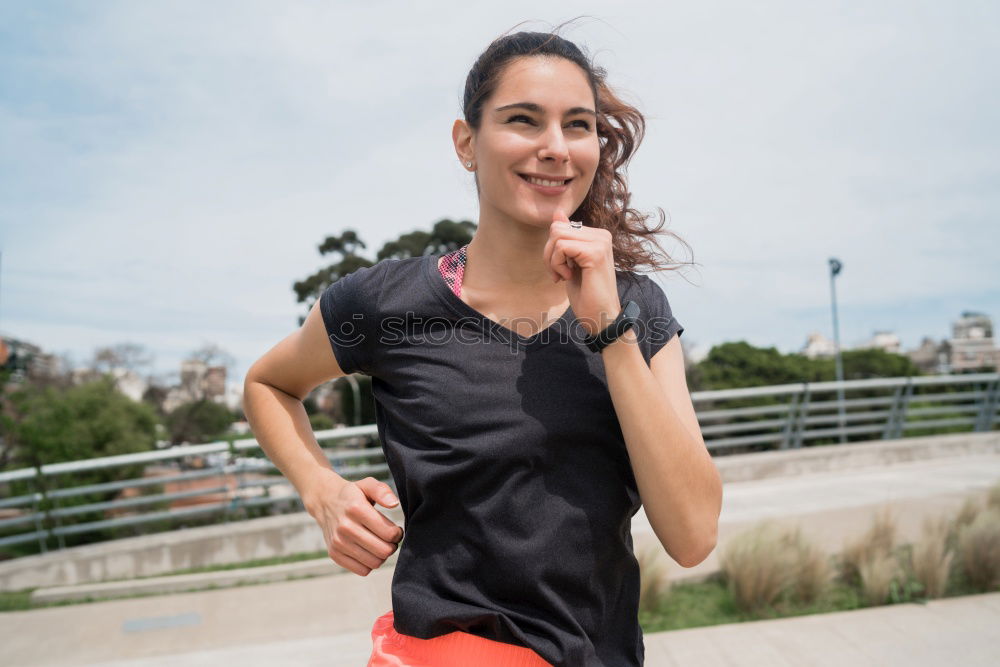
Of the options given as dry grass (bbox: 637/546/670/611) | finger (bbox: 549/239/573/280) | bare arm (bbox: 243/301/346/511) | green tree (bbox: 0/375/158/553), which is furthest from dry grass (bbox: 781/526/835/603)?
green tree (bbox: 0/375/158/553)

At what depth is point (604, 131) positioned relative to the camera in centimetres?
195

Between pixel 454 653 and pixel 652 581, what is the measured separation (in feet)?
11.7

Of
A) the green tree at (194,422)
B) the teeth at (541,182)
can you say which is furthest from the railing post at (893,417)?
the green tree at (194,422)

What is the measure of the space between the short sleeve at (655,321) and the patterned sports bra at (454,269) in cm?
39

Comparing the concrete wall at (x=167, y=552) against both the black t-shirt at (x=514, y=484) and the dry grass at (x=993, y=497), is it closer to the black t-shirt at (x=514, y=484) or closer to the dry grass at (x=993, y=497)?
the dry grass at (x=993, y=497)

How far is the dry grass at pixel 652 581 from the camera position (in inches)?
187

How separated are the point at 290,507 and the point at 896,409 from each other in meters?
8.45

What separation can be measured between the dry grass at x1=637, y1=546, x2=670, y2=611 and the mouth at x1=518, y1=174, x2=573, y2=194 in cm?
361

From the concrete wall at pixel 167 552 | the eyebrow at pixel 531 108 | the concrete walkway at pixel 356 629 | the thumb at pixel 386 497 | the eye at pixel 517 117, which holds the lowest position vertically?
the concrete walkway at pixel 356 629

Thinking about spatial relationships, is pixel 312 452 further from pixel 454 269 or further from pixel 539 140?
pixel 539 140

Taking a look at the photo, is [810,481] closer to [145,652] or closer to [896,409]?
[896,409]

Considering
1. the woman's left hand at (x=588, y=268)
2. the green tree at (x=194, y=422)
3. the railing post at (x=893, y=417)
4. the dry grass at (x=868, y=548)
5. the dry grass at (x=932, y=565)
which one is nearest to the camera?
the woman's left hand at (x=588, y=268)

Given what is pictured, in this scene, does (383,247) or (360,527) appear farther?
(383,247)

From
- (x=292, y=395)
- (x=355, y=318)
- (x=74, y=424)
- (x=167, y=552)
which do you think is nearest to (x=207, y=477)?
(x=167, y=552)
